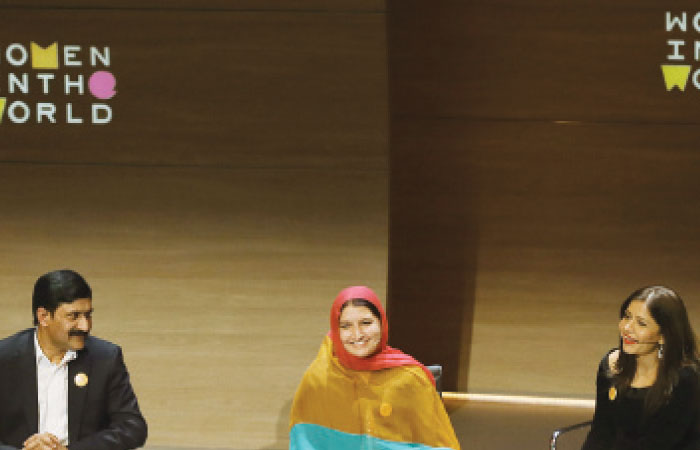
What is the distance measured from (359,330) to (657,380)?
1.10m

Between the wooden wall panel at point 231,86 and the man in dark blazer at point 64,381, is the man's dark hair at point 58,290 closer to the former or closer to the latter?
the man in dark blazer at point 64,381

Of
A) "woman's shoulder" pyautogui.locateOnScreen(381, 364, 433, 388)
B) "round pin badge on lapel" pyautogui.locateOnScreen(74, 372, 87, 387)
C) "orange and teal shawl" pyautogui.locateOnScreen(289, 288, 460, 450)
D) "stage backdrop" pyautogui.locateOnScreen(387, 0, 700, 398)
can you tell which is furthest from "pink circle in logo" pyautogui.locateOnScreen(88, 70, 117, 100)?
"woman's shoulder" pyautogui.locateOnScreen(381, 364, 433, 388)

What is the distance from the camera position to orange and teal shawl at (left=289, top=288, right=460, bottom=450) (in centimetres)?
372

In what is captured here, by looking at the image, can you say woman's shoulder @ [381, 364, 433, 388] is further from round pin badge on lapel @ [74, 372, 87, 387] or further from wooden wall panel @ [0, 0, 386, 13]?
wooden wall panel @ [0, 0, 386, 13]

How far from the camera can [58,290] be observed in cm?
357

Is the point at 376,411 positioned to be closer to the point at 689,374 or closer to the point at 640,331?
the point at 640,331

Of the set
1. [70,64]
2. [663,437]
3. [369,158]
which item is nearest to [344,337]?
[663,437]

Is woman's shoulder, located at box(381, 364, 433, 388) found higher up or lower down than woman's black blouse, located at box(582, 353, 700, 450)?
higher up

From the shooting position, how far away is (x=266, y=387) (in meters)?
5.93

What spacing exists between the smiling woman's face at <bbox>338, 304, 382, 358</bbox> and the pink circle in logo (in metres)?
2.77

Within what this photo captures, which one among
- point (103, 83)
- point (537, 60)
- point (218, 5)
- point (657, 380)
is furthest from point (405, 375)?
point (537, 60)

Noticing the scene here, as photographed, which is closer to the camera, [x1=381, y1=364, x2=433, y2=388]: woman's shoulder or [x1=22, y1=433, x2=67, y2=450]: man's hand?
[x1=22, y1=433, x2=67, y2=450]: man's hand

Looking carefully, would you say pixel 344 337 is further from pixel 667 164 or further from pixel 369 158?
pixel 667 164

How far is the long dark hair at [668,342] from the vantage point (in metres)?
3.74
